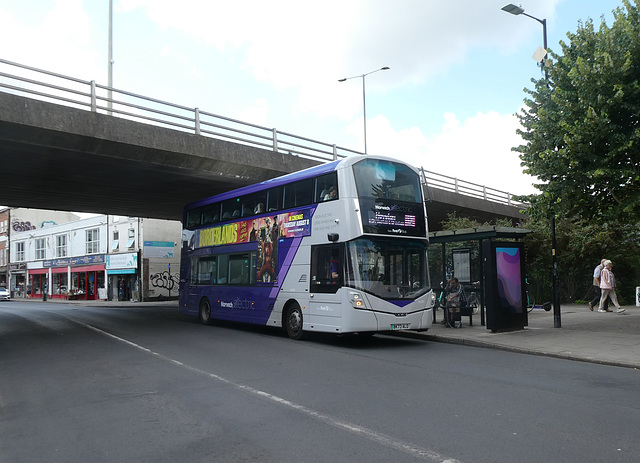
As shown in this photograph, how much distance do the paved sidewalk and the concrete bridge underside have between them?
3.72m

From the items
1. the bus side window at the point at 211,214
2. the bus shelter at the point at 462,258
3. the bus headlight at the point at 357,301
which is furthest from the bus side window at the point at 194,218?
the bus headlight at the point at 357,301

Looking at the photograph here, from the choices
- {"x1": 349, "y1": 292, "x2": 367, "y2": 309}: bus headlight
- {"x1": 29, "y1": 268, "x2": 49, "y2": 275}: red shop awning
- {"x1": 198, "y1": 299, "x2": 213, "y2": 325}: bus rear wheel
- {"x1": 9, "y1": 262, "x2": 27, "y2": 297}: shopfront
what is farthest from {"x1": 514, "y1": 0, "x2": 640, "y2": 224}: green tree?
{"x1": 9, "y1": 262, "x2": 27, "y2": 297}: shopfront

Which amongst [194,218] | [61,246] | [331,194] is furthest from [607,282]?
[61,246]

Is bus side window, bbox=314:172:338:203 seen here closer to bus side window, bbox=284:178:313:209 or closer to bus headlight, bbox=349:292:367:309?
bus side window, bbox=284:178:313:209

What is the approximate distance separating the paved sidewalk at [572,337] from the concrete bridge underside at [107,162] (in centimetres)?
372

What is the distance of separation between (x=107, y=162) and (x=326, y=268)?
849cm

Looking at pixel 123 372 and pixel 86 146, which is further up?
pixel 86 146

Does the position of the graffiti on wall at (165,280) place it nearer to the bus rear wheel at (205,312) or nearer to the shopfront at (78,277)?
the shopfront at (78,277)

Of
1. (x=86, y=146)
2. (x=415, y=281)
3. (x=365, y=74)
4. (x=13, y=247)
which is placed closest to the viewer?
(x=415, y=281)

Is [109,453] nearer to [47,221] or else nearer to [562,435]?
[562,435]

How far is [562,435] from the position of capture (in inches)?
207

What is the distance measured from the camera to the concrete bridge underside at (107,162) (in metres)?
13.6

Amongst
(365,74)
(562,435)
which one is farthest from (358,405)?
(365,74)

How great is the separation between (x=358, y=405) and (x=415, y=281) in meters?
6.31
